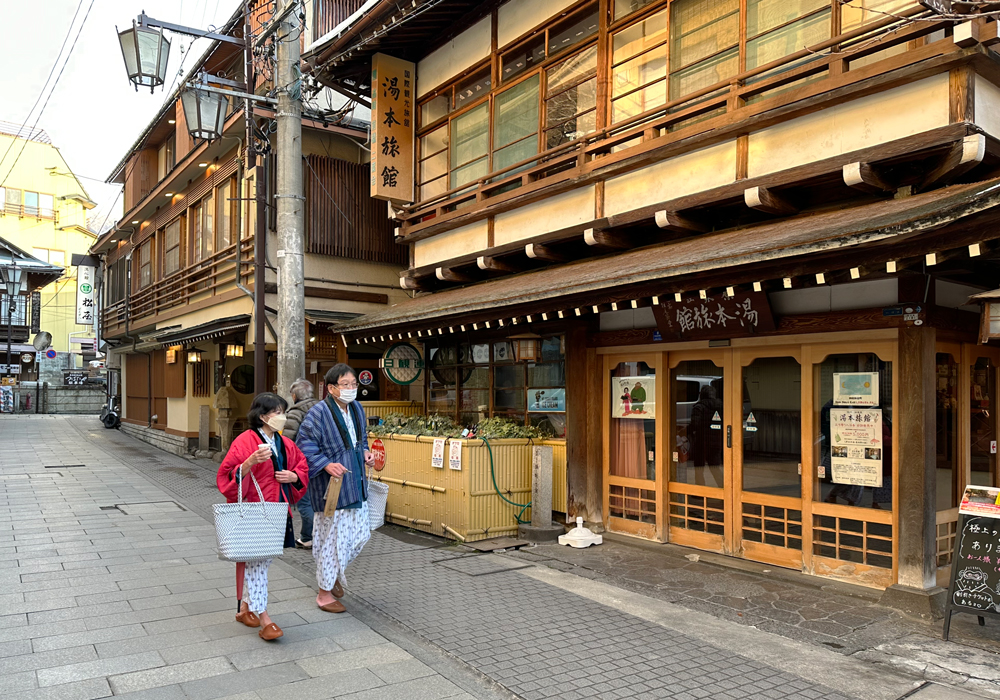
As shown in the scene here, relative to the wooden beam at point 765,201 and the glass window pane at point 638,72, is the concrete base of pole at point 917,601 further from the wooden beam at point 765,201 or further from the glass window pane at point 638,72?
the glass window pane at point 638,72

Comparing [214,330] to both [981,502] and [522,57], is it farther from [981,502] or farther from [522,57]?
[981,502]

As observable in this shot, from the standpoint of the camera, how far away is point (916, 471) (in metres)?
6.37

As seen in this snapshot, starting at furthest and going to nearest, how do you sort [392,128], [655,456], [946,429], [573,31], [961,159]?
[392,128]
[573,31]
[655,456]
[946,429]
[961,159]

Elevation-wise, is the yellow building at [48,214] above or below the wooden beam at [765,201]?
above

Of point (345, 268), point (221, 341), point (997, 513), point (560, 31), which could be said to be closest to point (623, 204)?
point (560, 31)

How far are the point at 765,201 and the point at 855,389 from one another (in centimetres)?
206

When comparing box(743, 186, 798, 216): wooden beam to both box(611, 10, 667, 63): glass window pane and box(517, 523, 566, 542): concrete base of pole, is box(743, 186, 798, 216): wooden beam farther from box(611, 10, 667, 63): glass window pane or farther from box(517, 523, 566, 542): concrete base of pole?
box(517, 523, 566, 542): concrete base of pole

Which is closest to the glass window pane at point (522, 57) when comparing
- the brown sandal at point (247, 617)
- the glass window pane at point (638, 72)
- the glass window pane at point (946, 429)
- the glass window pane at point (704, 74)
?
the glass window pane at point (638, 72)

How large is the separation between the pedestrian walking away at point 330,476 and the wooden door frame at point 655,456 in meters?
4.07

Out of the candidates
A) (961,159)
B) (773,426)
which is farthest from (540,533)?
(961,159)

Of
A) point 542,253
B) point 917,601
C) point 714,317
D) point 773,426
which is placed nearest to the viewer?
point 917,601

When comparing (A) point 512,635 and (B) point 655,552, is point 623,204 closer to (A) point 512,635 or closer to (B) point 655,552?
(B) point 655,552

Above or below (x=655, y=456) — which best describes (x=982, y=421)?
above

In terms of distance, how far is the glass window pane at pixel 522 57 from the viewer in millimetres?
10586
